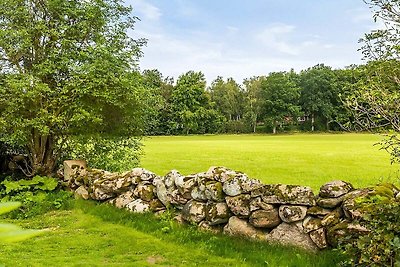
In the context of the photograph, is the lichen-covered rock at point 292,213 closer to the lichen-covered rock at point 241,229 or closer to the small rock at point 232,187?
the lichen-covered rock at point 241,229

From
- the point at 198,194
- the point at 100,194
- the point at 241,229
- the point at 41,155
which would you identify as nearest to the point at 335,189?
the point at 241,229

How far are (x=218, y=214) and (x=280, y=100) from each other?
7102cm

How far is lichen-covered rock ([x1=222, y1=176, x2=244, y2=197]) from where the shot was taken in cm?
635

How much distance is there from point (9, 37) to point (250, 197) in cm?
672

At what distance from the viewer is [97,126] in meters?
9.80

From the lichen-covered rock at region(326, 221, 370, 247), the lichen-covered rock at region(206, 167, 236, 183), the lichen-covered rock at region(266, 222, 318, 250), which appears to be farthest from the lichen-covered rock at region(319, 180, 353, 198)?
the lichen-covered rock at region(206, 167, 236, 183)

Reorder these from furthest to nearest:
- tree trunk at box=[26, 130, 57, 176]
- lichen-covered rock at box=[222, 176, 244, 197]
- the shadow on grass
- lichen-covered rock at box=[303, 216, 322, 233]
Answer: tree trunk at box=[26, 130, 57, 176], lichen-covered rock at box=[222, 176, 244, 197], lichen-covered rock at box=[303, 216, 322, 233], the shadow on grass

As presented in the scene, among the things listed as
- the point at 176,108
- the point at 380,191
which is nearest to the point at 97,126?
the point at 380,191

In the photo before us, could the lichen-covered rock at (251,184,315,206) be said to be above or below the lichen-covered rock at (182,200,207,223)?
above

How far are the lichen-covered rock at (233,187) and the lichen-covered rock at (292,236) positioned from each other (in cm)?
88

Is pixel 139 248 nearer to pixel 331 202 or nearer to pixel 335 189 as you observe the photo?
pixel 331 202

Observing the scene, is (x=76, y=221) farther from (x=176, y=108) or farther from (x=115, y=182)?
(x=176, y=108)

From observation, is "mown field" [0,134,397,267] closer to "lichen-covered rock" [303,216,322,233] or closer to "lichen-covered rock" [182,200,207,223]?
"lichen-covered rock" [182,200,207,223]

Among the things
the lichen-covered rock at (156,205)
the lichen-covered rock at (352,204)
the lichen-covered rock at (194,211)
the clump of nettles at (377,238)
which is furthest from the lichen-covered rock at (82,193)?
the clump of nettles at (377,238)
